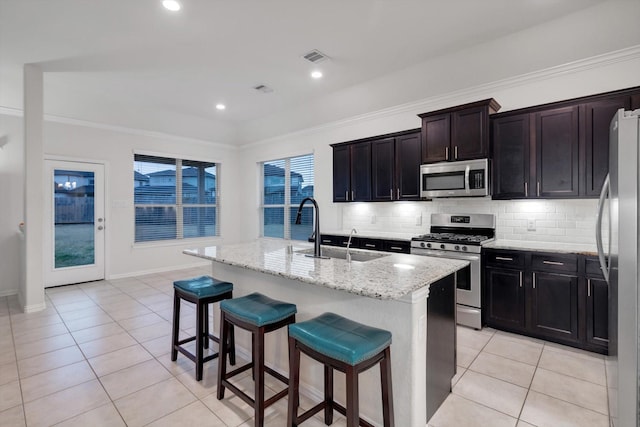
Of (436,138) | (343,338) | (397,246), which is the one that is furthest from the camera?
(397,246)

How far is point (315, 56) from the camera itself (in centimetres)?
379

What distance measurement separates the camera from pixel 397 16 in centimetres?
301

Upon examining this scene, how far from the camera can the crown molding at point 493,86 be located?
3080 mm

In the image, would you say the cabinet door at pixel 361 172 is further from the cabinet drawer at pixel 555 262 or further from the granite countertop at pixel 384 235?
the cabinet drawer at pixel 555 262

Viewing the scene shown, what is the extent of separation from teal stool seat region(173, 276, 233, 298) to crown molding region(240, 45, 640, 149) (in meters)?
3.57

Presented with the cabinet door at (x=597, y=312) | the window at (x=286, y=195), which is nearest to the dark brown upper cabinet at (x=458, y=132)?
the cabinet door at (x=597, y=312)

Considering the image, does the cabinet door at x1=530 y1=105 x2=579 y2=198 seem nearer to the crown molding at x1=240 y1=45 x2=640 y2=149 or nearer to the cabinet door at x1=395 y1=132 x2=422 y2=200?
the crown molding at x1=240 y1=45 x2=640 y2=149

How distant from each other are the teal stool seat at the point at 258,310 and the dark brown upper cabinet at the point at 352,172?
116 inches

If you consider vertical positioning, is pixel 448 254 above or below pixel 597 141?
below

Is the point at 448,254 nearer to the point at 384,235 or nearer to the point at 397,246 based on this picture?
the point at 397,246

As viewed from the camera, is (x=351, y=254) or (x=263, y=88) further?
(x=263, y=88)

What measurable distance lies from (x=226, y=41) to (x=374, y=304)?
325 centimetres

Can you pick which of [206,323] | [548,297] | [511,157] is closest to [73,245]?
[206,323]

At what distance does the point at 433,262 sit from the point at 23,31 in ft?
15.0
